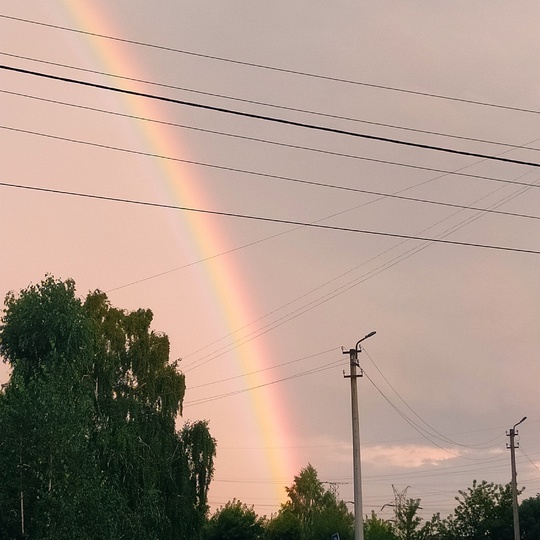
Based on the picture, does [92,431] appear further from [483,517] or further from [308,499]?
[308,499]

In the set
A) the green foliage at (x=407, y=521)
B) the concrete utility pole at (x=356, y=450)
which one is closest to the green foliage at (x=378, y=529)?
the green foliage at (x=407, y=521)

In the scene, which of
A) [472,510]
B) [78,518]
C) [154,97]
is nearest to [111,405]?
[78,518]

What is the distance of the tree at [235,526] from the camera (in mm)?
101438

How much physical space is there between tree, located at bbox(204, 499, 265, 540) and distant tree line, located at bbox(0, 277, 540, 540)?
40342 mm

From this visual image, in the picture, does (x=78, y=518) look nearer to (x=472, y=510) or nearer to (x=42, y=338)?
(x=42, y=338)

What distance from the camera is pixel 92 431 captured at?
5603cm

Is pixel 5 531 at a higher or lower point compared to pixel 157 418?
lower

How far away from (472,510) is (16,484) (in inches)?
2521

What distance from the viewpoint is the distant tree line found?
151 feet

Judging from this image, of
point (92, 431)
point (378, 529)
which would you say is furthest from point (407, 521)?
point (92, 431)

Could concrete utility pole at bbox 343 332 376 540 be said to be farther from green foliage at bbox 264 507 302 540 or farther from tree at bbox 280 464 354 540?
tree at bbox 280 464 354 540

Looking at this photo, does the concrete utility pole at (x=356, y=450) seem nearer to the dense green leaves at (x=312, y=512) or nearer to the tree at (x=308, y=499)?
the dense green leaves at (x=312, y=512)

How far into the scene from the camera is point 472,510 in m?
98.9

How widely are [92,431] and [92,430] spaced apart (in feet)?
0.31
